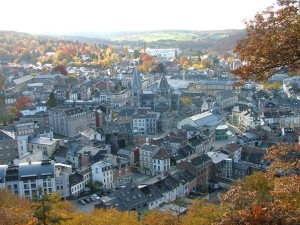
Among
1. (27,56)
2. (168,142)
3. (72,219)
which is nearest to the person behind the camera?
(72,219)

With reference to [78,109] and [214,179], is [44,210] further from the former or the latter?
[78,109]

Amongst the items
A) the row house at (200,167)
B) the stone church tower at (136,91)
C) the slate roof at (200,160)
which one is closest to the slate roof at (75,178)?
the row house at (200,167)

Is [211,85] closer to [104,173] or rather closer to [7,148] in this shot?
[7,148]

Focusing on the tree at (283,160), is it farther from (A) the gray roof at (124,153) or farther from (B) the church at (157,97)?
(B) the church at (157,97)

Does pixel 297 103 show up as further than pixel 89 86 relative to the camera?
No

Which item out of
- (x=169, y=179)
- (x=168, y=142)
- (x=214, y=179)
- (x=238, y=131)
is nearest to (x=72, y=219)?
(x=169, y=179)

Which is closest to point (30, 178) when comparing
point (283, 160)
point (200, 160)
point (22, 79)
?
point (200, 160)
